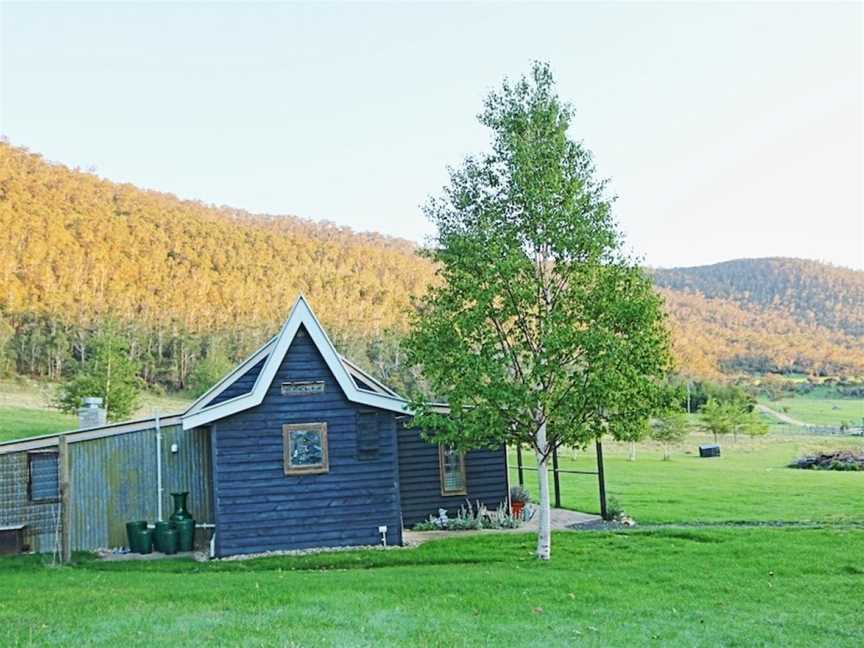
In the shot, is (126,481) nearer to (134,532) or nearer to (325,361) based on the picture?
(134,532)

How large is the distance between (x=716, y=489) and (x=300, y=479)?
1540cm

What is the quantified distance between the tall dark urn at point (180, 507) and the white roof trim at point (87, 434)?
158 centimetres

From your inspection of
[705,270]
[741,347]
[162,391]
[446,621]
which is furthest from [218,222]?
[446,621]

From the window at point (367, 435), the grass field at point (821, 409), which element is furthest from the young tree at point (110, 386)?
the grass field at point (821, 409)

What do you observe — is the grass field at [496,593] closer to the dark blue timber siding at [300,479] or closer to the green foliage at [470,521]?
the dark blue timber siding at [300,479]

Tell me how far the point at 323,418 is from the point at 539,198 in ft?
18.6

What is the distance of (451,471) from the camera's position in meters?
18.9

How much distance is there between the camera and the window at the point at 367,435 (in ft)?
51.2

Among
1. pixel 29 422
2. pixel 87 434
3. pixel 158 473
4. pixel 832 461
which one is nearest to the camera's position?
pixel 87 434

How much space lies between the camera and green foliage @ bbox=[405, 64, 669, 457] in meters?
13.5

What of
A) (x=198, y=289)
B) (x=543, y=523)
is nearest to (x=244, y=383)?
(x=543, y=523)

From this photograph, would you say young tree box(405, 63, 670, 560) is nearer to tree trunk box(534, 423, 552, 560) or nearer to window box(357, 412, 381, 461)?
tree trunk box(534, 423, 552, 560)

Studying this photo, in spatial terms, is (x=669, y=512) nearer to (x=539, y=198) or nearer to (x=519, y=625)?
(x=539, y=198)

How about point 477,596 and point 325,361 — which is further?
point 325,361
